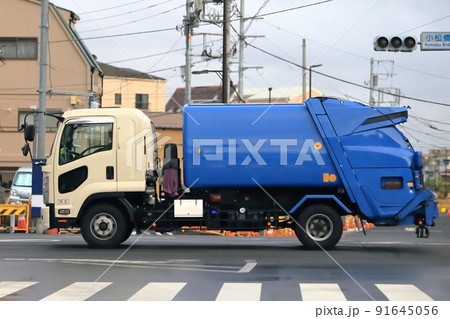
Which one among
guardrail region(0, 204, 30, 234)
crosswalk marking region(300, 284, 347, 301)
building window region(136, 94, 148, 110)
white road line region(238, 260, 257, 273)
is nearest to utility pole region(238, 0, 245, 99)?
guardrail region(0, 204, 30, 234)

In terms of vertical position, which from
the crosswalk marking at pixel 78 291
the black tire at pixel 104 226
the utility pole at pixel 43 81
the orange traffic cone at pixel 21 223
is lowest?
the orange traffic cone at pixel 21 223

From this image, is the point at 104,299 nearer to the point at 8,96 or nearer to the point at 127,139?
the point at 127,139

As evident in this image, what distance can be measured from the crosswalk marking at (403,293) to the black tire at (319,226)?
5.93m

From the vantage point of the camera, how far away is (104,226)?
19.1 m

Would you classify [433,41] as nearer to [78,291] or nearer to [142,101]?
[78,291]

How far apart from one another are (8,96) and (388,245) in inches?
1350

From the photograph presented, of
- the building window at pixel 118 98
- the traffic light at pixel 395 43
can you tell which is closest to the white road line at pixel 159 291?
the traffic light at pixel 395 43

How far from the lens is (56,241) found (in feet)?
73.6

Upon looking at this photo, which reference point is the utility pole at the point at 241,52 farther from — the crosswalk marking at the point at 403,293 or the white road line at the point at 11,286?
the crosswalk marking at the point at 403,293

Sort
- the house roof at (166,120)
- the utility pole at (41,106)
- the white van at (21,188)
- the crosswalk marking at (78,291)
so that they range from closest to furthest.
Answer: the crosswalk marking at (78,291) < the utility pole at (41,106) < the white van at (21,188) < the house roof at (166,120)

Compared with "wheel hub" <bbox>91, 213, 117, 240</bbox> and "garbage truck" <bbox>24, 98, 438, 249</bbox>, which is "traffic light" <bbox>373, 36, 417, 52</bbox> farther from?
"wheel hub" <bbox>91, 213, 117, 240</bbox>

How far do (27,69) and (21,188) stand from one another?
17.2 meters

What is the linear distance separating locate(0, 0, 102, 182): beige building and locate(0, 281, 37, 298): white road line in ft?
123

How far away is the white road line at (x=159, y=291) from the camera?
11.3 meters
